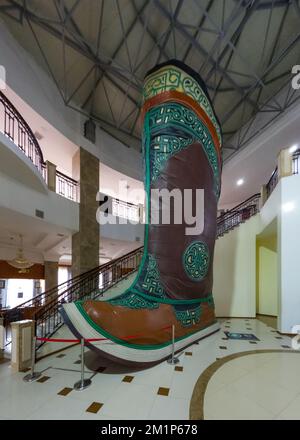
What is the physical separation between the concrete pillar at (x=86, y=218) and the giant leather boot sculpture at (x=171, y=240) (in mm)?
4224

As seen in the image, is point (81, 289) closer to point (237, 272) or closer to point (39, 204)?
point (39, 204)

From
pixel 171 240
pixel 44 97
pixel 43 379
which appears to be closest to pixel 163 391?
pixel 43 379

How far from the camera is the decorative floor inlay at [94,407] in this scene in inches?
89.3

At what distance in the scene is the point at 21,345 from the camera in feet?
11.4

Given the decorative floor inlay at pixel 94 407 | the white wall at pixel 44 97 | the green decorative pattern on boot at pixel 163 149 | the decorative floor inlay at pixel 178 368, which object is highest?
the white wall at pixel 44 97

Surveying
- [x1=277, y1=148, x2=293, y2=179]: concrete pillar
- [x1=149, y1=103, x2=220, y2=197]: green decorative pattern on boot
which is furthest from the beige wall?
[x1=149, y1=103, x2=220, y2=197]: green decorative pattern on boot

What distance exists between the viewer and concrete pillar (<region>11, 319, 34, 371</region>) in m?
3.39

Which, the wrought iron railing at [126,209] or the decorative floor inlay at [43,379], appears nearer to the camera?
the decorative floor inlay at [43,379]

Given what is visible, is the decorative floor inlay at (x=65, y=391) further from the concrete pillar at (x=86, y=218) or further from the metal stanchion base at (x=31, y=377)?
the concrete pillar at (x=86, y=218)

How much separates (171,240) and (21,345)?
294 cm

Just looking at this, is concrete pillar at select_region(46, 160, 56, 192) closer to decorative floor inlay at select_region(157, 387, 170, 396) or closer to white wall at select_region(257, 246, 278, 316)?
decorative floor inlay at select_region(157, 387, 170, 396)

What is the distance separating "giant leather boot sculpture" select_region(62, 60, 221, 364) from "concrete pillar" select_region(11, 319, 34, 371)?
1696 mm

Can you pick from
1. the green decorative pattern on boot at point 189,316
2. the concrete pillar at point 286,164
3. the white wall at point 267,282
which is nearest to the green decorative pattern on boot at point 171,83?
the concrete pillar at point 286,164

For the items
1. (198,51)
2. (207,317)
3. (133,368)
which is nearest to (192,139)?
(207,317)
